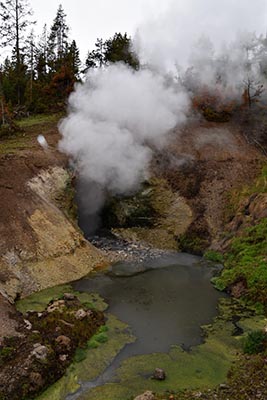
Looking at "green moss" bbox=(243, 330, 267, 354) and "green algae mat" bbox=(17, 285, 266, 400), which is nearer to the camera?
"green algae mat" bbox=(17, 285, 266, 400)

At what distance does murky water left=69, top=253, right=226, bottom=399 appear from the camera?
11.1m

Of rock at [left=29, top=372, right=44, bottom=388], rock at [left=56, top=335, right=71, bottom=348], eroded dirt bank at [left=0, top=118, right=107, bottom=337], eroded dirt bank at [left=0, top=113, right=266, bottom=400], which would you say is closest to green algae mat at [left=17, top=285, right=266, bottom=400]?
rock at [left=29, top=372, right=44, bottom=388]

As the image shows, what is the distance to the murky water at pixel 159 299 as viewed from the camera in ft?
36.4

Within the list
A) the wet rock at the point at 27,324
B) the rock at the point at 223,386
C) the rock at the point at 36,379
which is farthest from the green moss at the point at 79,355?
the rock at the point at 223,386

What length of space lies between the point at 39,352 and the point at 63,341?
0.90 meters

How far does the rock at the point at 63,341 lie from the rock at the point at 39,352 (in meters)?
0.57

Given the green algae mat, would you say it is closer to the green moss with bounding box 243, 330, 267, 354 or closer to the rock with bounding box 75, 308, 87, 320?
the green moss with bounding box 243, 330, 267, 354

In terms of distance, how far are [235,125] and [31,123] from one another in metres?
13.3

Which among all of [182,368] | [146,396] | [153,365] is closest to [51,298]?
[153,365]

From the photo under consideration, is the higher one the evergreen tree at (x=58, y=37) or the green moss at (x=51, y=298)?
the evergreen tree at (x=58, y=37)

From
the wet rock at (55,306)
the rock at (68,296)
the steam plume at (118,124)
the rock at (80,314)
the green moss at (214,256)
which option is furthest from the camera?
the steam plume at (118,124)

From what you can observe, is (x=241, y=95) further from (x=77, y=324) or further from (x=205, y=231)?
(x=77, y=324)

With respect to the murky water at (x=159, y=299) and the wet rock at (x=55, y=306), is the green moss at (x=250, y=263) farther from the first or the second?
the wet rock at (x=55, y=306)

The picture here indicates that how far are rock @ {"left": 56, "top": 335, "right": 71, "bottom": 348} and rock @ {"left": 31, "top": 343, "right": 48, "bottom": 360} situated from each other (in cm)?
57
